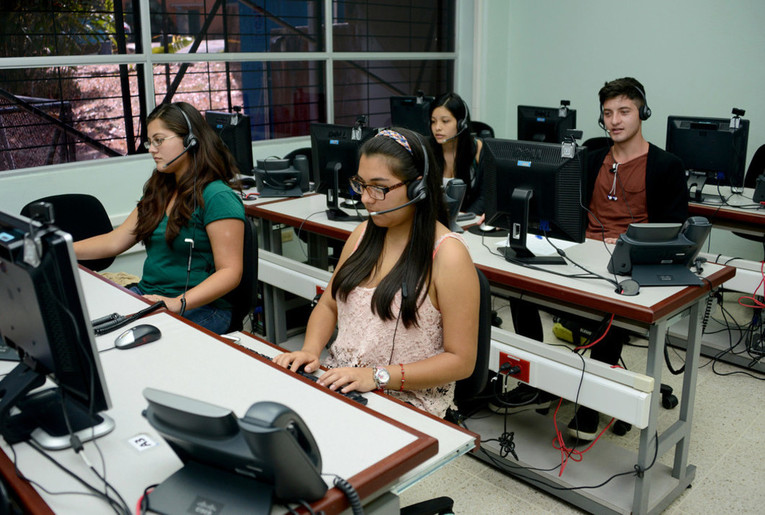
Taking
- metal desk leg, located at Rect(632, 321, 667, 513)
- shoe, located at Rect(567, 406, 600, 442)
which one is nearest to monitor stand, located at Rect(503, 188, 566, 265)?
metal desk leg, located at Rect(632, 321, 667, 513)

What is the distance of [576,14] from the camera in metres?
5.34

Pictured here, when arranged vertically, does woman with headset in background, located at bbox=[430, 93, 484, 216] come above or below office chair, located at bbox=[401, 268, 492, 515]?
above

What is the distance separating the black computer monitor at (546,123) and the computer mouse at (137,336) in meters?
2.99

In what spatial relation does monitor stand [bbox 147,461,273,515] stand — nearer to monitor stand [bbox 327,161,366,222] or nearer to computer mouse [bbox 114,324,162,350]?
computer mouse [bbox 114,324,162,350]

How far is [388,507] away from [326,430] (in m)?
0.18

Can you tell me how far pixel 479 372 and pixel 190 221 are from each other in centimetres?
108

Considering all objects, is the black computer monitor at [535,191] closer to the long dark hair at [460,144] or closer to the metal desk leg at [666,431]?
the metal desk leg at [666,431]

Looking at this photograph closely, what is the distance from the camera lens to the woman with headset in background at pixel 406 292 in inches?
64.4

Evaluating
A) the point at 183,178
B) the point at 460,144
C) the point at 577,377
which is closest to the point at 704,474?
the point at 577,377

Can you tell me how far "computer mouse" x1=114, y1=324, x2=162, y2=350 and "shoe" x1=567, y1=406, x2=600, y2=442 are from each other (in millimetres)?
1576

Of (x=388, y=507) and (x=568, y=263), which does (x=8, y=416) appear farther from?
(x=568, y=263)

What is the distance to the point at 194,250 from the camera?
2283mm

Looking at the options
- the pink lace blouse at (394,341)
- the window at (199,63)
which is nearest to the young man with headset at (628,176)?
the pink lace blouse at (394,341)

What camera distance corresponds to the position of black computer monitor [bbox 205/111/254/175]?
3645mm
